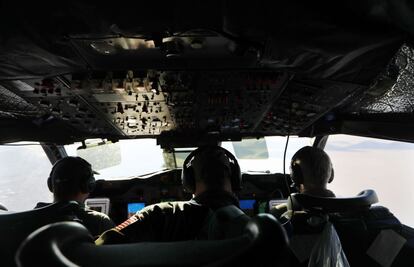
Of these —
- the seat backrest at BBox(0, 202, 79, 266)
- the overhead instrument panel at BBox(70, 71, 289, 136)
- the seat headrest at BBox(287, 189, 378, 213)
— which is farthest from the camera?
the overhead instrument panel at BBox(70, 71, 289, 136)


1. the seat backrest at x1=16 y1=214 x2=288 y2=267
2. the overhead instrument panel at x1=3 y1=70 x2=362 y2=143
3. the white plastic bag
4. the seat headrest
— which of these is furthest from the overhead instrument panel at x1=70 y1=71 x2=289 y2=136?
the seat backrest at x1=16 y1=214 x2=288 y2=267

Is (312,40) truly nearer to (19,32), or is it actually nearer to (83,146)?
(19,32)

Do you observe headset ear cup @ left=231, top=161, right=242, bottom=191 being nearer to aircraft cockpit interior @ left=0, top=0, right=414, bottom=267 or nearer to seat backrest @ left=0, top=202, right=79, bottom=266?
aircraft cockpit interior @ left=0, top=0, right=414, bottom=267

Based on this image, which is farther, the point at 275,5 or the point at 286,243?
→ the point at 275,5

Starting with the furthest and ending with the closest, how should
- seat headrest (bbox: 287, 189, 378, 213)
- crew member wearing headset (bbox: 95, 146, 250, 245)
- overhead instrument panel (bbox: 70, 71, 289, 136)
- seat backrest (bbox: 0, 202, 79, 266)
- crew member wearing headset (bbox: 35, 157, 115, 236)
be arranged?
crew member wearing headset (bbox: 35, 157, 115, 236) → overhead instrument panel (bbox: 70, 71, 289, 136) → seat headrest (bbox: 287, 189, 378, 213) → seat backrest (bbox: 0, 202, 79, 266) → crew member wearing headset (bbox: 95, 146, 250, 245)

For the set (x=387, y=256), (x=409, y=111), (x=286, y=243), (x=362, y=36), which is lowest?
(x=387, y=256)

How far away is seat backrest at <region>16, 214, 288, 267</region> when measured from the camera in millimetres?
474

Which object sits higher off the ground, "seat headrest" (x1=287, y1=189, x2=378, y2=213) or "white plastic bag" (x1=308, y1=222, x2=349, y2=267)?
"seat headrest" (x1=287, y1=189, x2=378, y2=213)

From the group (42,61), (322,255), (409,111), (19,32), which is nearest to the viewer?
(19,32)

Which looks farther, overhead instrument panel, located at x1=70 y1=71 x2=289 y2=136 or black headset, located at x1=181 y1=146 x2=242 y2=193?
overhead instrument panel, located at x1=70 y1=71 x2=289 y2=136

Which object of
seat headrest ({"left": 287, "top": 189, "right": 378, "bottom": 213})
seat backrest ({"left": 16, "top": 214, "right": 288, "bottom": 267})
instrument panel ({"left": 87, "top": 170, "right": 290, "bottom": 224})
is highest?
seat backrest ({"left": 16, "top": 214, "right": 288, "bottom": 267})

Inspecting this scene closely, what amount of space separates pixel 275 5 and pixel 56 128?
9.10ft

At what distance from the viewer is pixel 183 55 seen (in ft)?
5.08

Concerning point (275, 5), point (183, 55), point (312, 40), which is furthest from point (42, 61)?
point (312, 40)
